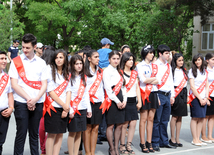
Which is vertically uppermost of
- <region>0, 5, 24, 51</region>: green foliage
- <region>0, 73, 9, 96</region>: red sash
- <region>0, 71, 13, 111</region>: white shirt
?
<region>0, 5, 24, 51</region>: green foliage

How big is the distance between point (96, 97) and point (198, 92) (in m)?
2.40

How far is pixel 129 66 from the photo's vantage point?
5.88 meters

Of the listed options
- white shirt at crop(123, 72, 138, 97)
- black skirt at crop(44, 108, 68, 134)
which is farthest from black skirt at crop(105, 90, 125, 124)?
black skirt at crop(44, 108, 68, 134)

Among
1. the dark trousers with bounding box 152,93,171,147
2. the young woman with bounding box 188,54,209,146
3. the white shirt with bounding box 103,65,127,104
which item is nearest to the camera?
the white shirt with bounding box 103,65,127,104

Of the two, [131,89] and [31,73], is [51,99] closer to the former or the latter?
[31,73]

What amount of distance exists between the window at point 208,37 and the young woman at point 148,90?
75.7 feet

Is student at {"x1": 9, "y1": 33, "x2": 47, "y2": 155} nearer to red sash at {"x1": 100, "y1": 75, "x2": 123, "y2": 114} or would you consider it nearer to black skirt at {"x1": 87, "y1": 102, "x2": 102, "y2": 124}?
black skirt at {"x1": 87, "y1": 102, "x2": 102, "y2": 124}

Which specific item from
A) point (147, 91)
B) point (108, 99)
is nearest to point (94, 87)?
point (108, 99)

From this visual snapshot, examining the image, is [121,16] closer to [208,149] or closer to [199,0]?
[199,0]

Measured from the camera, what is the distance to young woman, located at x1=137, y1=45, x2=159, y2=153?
600cm

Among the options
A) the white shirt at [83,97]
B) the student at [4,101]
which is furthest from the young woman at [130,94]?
the student at [4,101]

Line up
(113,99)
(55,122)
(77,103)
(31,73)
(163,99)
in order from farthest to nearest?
(163,99), (113,99), (77,103), (55,122), (31,73)

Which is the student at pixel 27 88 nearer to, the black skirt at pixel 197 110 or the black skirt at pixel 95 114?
the black skirt at pixel 95 114

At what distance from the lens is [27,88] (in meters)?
4.52
